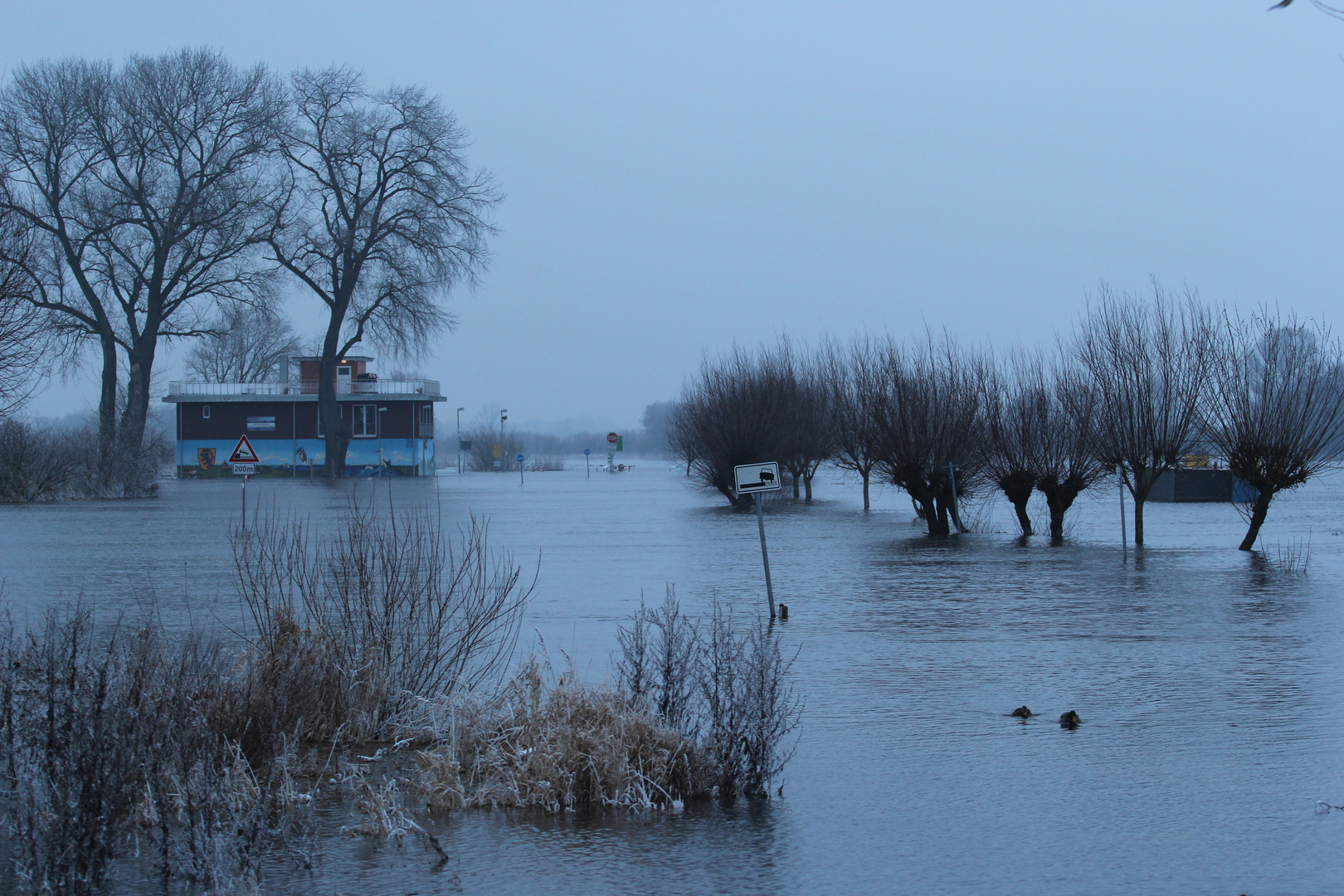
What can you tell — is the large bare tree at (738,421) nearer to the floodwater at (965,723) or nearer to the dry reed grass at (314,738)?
the floodwater at (965,723)

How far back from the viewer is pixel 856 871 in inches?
231

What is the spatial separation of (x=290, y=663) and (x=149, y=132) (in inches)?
1975

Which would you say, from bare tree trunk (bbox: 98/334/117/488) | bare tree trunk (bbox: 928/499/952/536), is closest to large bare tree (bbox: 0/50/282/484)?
bare tree trunk (bbox: 98/334/117/488)

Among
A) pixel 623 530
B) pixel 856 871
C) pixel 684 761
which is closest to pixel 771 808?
pixel 684 761

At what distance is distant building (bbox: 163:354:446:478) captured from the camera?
75.8m

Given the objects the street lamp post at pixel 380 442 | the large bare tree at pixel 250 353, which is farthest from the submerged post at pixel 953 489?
the large bare tree at pixel 250 353

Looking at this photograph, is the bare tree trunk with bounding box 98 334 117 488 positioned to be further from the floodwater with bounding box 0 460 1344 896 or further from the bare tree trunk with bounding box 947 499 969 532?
the bare tree trunk with bounding box 947 499 969 532

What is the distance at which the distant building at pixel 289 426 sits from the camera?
75812 millimetres

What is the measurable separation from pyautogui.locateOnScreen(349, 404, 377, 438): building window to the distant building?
0.16ft

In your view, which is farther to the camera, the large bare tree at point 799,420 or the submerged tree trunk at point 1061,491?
the large bare tree at point 799,420

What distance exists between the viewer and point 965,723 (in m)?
9.12

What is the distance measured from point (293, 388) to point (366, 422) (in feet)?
15.9

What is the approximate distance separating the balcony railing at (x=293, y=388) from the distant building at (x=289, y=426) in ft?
0.16

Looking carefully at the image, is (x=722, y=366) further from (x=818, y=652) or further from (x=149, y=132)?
(x=818, y=652)
